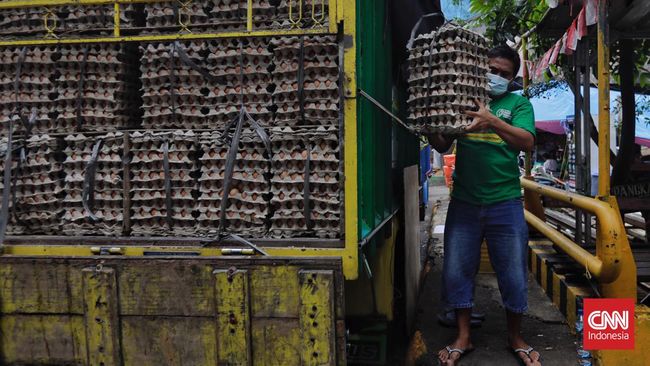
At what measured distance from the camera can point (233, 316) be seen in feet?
8.41

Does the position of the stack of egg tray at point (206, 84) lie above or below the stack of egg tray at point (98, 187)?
above

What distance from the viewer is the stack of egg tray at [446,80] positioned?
9.47 ft

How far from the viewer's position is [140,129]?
9.97ft

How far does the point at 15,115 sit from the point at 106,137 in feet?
1.92

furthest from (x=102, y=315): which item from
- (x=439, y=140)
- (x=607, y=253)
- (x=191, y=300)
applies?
(x=607, y=253)

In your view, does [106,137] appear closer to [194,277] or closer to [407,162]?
[194,277]

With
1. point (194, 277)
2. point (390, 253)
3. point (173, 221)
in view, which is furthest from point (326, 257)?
point (390, 253)

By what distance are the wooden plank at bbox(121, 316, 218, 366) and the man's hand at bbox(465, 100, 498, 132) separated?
175 centimetres

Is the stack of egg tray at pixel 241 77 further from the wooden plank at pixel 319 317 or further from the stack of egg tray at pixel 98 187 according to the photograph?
the wooden plank at pixel 319 317

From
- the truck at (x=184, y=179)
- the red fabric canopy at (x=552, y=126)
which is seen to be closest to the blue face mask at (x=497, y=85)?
the truck at (x=184, y=179)

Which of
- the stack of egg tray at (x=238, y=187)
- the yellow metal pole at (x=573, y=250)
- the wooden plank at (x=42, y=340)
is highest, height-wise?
the stack of egg tray at (x=238, y=187)

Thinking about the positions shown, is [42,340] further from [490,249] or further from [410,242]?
[410,242]

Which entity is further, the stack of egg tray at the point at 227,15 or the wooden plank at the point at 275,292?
the stack of egg tray at the point at 227,15

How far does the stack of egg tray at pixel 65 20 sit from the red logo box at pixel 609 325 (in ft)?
11.3
